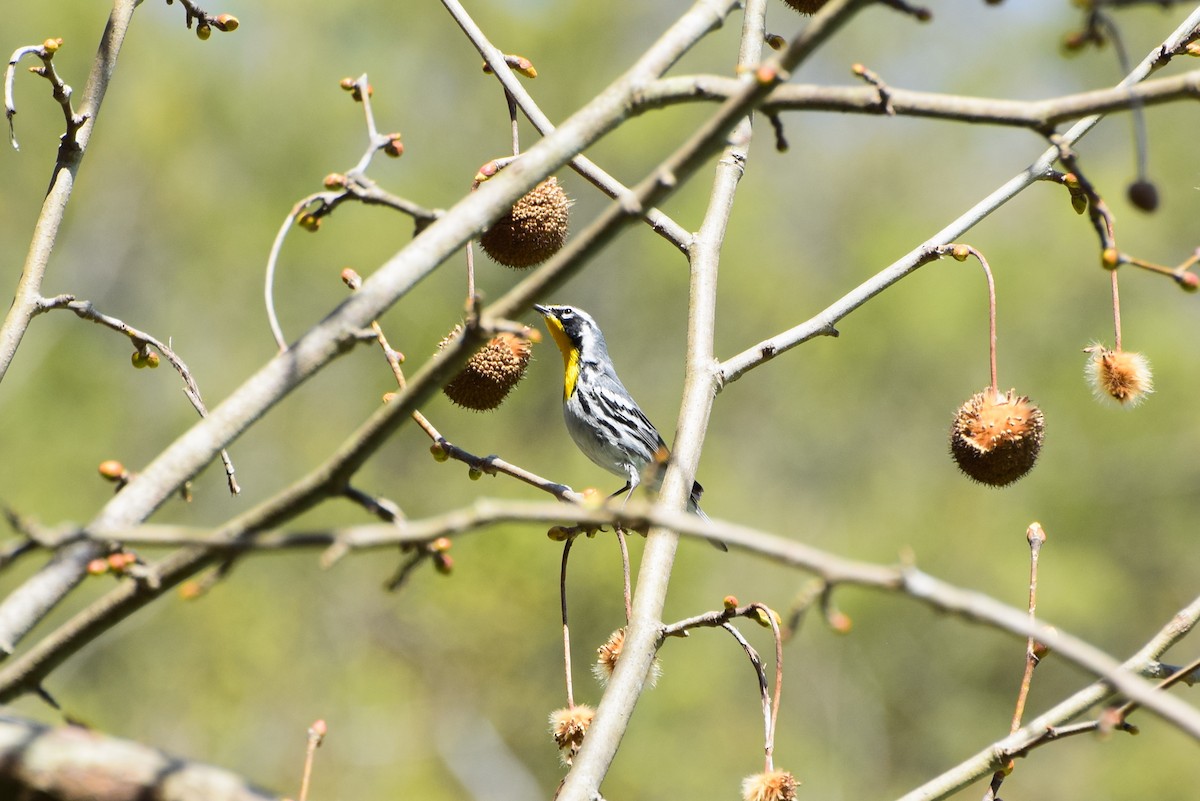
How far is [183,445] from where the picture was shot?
4.77ft

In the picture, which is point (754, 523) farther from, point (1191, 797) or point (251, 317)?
point (251, 317)

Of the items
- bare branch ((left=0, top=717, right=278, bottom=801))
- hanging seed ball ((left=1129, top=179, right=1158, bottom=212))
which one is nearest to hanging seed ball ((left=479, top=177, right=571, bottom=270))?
hanging seed ball ((left=1129, top=179, right=1158, bottom=212))

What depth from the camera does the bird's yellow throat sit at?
233 inches

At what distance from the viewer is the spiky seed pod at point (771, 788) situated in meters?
2.05

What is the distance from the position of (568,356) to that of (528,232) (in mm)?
3631

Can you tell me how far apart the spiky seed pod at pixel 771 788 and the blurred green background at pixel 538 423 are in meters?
13.2

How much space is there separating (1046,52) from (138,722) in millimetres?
19710

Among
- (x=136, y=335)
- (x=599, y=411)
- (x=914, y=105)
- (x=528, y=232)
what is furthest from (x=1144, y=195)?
(x=599, y=411)

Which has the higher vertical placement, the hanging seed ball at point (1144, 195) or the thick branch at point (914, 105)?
the thick branch at point (914, 105)

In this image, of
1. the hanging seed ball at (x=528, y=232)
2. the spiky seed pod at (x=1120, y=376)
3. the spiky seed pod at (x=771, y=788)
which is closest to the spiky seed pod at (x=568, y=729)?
the spiky seed pod at (x=771, y=788)

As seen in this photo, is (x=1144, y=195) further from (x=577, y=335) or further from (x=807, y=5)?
(x=577, y=335)

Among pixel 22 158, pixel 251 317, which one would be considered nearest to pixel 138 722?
pixel 251 317

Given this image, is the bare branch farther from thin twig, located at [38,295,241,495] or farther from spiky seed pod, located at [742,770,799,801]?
spiky seed pod, located at [742,770,799,801]

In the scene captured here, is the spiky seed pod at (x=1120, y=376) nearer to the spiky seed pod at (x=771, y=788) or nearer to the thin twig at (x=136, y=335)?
the spiky seed pod at (x=771, y=788)
